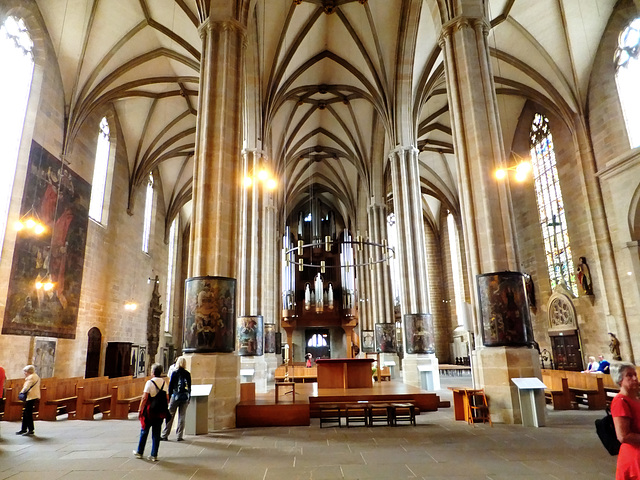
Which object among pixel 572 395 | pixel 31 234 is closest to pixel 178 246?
pixel 31 234

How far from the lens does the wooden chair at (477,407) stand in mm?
7754

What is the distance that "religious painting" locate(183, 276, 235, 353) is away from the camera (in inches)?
312

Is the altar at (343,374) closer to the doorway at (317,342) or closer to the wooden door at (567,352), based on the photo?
the wooden door at (567,352)

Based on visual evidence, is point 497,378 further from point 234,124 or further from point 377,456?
point 234,124

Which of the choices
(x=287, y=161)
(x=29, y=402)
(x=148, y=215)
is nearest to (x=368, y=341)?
(x=287, y=161)

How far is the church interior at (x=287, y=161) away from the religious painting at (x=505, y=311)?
0.04 metres

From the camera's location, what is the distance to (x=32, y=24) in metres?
13.0

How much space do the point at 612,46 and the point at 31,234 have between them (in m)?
20.4

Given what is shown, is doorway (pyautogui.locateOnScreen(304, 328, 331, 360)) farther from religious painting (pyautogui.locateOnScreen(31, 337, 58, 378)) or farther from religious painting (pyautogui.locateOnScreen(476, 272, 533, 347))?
religious painting (pyautogui.locateOnScreen(476, 272, 533, 347))

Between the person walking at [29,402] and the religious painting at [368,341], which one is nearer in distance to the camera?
the person walking at [29,402]

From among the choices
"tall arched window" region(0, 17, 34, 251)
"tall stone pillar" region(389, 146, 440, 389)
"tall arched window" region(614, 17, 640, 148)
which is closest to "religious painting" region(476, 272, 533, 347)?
"tall stone pillar" region(389, 146, 440, 389)

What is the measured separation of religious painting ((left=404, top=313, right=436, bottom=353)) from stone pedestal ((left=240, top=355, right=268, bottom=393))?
485 centimetres

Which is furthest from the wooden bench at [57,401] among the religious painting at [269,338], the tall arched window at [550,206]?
the tall arched window at [550,206]

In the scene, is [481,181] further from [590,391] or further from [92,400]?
[92,400]
